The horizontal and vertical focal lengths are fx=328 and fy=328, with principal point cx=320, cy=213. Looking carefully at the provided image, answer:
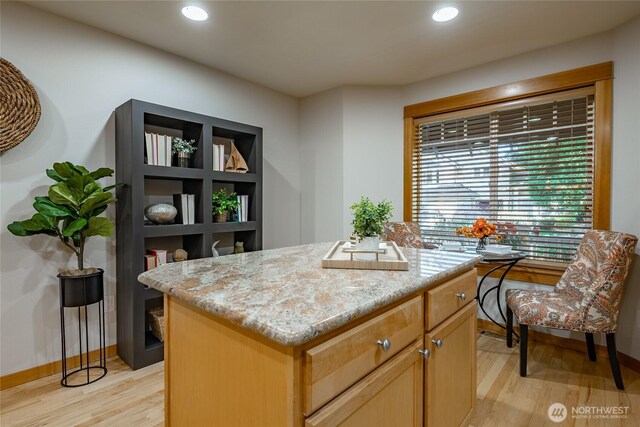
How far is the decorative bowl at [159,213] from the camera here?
2.63m

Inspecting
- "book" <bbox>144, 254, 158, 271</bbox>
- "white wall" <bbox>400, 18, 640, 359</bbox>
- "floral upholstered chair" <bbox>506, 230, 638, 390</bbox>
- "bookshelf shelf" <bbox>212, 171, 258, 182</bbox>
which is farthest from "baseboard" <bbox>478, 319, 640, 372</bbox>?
"book" <bbox>144, 254, 158, 271</bbox>

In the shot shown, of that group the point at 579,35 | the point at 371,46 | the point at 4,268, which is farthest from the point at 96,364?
the point at 579,35

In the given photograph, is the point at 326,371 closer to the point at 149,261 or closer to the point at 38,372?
the point at 149,261

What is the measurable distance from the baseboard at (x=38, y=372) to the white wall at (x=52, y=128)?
4 cm

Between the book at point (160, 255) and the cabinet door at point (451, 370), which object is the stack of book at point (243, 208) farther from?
the cabinet door at point (451, 370)

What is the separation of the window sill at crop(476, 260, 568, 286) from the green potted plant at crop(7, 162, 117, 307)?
3311 millimetres

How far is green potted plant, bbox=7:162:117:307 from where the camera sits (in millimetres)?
2076

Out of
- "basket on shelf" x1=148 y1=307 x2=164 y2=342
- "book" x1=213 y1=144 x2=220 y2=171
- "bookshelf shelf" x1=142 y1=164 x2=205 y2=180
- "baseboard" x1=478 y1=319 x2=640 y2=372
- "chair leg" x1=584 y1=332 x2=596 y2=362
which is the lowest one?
"baseboard" x1=478 y1=319 x2=640 y2=372

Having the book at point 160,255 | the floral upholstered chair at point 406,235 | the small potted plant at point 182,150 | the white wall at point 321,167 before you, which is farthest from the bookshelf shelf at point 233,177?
the floral upholstered chair at point 406,235

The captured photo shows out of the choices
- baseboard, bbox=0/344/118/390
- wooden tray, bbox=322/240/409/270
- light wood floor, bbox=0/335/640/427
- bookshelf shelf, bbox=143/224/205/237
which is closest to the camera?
wooden tray, bbox=322/240/409/270

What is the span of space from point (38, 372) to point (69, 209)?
120 cm

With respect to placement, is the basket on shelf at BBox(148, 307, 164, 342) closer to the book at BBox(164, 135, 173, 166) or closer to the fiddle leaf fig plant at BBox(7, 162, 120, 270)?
the fiddle leaf fig plant at BBox(7, 162, 120, 270)

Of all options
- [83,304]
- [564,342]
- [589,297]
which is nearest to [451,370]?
[589,297]

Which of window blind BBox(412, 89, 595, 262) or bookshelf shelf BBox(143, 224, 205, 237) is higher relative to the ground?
window blind BBox(412, 89, 595, 262)
